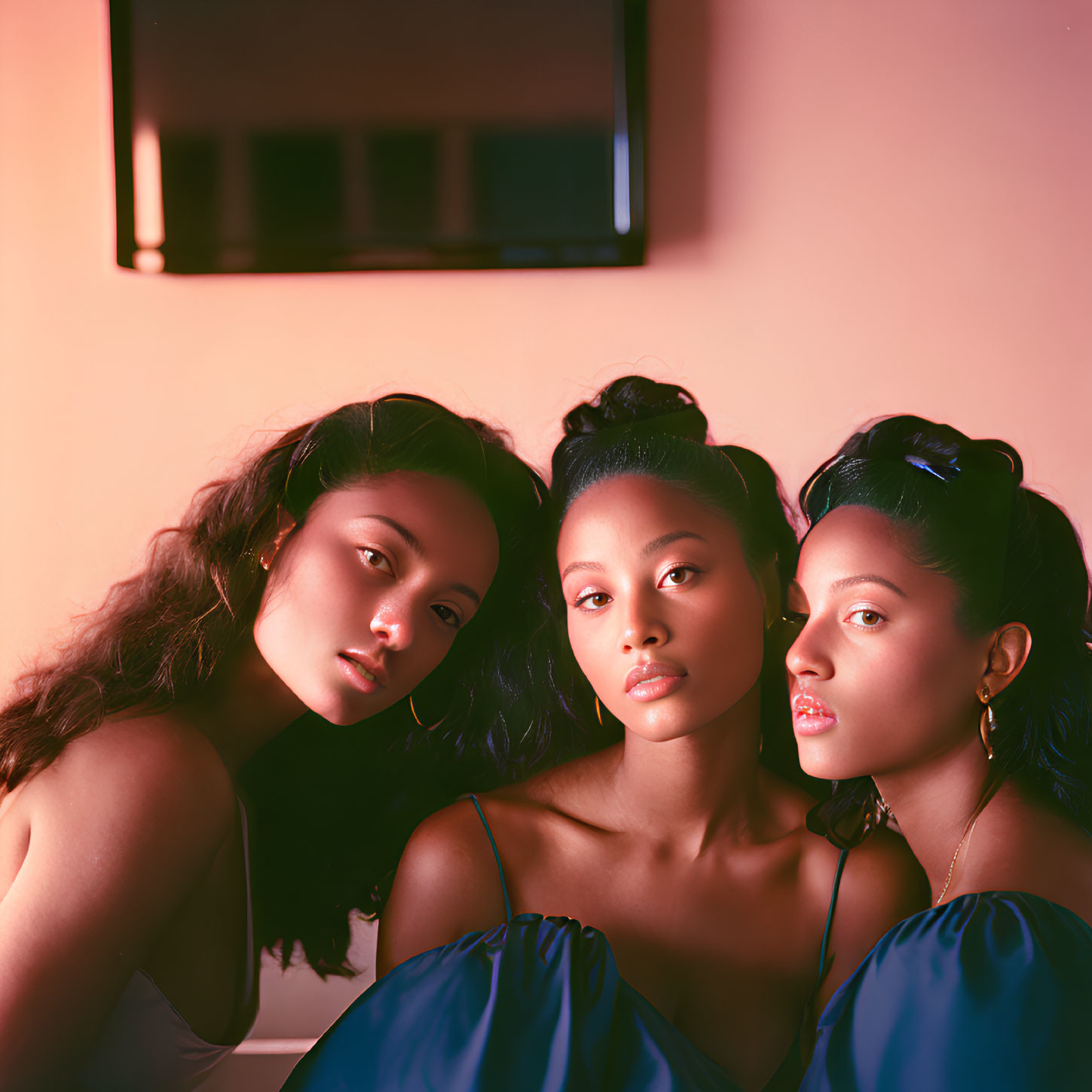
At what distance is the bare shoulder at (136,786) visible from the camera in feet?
2.49

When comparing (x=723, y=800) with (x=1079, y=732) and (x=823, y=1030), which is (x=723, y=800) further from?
(x=1079, y=732)

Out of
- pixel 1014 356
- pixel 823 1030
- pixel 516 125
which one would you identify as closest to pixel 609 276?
pixel 516 125

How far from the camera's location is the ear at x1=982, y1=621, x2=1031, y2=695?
29.2 inches

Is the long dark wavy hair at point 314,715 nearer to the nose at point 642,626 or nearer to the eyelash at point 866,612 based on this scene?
the nose at point 642,626

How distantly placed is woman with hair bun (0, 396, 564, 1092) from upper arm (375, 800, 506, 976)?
0.30 feet

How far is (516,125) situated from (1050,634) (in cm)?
69

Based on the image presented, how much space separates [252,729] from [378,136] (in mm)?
605

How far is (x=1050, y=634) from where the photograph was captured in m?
0.76

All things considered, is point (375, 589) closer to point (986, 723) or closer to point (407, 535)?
point (407, 535)

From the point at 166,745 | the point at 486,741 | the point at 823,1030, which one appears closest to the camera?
the point at 823,1030

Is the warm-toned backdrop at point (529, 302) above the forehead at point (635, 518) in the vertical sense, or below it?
above

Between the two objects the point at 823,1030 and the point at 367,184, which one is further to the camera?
the point at 367,184

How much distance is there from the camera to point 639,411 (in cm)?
84

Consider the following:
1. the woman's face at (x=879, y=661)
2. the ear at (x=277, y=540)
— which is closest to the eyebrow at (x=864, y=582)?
the woman's face at (x=879, y=661)
